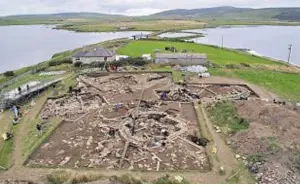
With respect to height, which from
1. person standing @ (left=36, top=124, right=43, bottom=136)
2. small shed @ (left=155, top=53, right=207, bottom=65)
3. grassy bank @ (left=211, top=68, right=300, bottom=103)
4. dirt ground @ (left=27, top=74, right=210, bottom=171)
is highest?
small shed @ (left=155, top=53, right=207, bottom=65)

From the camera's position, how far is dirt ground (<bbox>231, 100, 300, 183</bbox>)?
14383 mm

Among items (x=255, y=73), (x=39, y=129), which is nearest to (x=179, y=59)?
(x=255, y=73)

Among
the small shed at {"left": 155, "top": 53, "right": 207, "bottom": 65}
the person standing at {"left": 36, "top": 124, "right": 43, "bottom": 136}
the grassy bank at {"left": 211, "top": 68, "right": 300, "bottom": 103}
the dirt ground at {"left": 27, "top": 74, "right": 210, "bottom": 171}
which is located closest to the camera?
the dirt ground at {"left": 27, "top": 74, "right": 210, "bottom": 171}

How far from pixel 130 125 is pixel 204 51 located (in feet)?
108

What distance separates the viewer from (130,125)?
20188mm

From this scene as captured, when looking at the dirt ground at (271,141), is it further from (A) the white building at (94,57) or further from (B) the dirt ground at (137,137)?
(A) the white building at (94,57)

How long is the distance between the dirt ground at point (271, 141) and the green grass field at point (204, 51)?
20.4m

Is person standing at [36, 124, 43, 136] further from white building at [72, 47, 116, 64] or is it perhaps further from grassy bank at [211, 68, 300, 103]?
white building at [72, 47, 116, 64]

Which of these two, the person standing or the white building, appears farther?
the white building

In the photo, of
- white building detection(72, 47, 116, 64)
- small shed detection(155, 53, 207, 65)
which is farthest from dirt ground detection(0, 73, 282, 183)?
white building detection(72, 47, 116, 64)

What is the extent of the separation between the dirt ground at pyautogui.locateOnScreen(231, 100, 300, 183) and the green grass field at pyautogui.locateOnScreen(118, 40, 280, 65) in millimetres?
20450

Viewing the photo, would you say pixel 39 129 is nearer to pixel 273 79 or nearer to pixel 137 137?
pixel 137 137

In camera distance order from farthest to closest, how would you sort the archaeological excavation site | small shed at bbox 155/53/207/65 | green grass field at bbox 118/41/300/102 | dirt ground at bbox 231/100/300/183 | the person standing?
small shed at bbox 155/53/207/65, green grass field at bbox 118/41/300/102, the person standing, the archaeological excavation site, dirt ground at bbox 231/100/300/183

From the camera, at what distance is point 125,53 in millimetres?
46656
